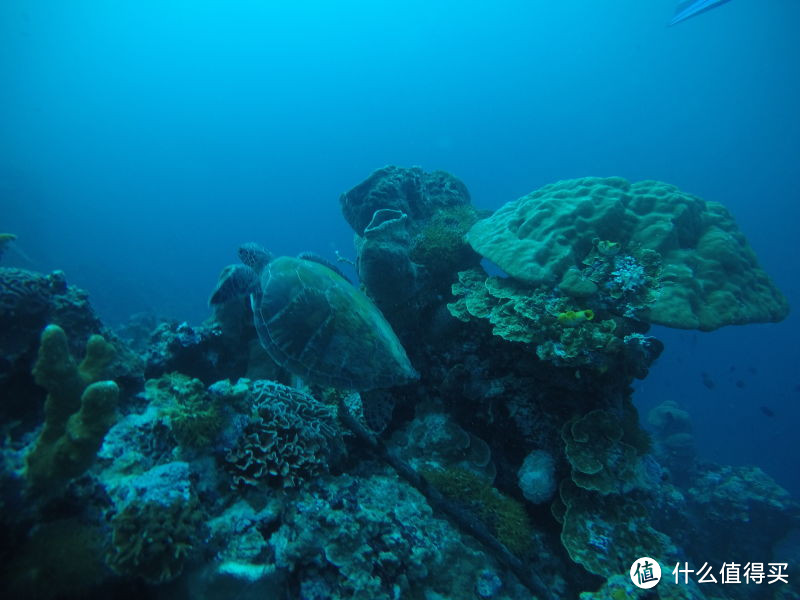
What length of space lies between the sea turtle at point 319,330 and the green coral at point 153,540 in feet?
7.39

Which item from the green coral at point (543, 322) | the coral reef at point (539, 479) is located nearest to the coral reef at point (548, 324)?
the green coral at point (543, 322)

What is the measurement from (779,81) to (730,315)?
160 metres

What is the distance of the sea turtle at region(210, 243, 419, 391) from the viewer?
5.03 metres

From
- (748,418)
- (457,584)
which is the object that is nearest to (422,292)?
(457,584)

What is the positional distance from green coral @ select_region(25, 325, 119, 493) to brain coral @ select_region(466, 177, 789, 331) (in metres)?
5.16

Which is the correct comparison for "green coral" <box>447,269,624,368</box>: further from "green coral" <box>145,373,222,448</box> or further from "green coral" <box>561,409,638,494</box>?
"green coral" <box>145,373,222,448</box>

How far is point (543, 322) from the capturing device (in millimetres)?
5027

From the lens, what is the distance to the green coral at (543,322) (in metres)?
4.72

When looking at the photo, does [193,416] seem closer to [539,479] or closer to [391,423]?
[391,423]

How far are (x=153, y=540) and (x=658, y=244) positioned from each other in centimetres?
747

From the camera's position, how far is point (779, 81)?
345 feet

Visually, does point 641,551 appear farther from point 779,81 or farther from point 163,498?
point 779,81
